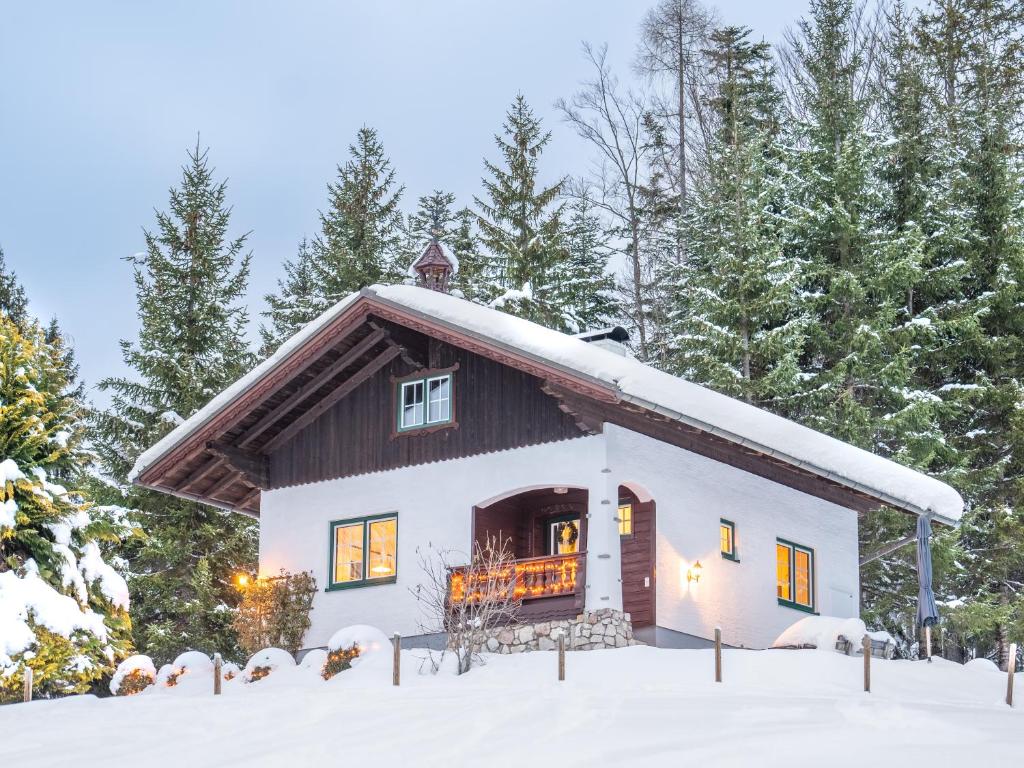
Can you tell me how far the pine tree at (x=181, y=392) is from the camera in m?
29.8

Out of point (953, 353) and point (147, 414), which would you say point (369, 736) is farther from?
point (953, 353)

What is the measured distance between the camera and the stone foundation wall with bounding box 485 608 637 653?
68.5 feet

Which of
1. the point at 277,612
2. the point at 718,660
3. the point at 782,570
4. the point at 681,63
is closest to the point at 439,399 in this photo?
the point at 277,612

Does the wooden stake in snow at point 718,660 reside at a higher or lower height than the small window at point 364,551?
lower

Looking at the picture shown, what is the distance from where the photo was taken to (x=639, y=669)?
18984 millimetres

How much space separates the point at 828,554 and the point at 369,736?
40.2 ft

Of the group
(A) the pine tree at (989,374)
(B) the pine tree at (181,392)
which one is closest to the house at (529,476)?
(B) the pine tree at (181,392)

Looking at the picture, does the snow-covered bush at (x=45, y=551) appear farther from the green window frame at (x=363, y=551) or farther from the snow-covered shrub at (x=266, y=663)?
the green window frame at (x=363, y=551)

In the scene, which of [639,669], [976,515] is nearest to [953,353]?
[976,515]

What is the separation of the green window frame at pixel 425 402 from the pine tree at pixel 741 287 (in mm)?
9342

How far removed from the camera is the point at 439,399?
78.0ft

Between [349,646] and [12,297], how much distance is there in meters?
20.8

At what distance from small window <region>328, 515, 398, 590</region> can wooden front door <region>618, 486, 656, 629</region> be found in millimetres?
3873

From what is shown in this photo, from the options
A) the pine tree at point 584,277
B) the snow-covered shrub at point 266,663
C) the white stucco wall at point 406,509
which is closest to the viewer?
the white stucco wall at point 406,509
